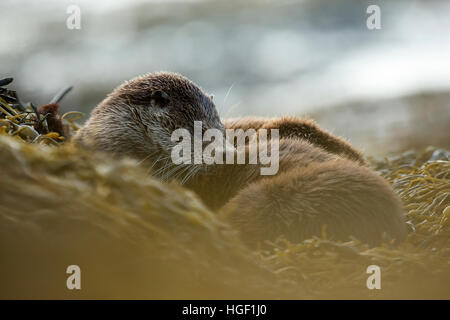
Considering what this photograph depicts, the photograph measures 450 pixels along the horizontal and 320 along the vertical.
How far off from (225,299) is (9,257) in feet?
2.77

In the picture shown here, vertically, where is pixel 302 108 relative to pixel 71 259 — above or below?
above

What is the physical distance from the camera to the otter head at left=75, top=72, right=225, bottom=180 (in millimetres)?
3787

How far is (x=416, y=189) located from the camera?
4270 millimetres

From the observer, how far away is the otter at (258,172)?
3.03 metres

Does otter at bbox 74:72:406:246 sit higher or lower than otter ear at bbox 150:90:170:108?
lower

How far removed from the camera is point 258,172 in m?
3.53

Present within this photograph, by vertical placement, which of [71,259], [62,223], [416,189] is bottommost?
[71,259]

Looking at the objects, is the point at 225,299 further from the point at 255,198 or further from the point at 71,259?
the point at 255,198

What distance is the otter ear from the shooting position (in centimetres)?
388

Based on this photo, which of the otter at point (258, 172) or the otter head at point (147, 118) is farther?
the otter head at point (147, 118)

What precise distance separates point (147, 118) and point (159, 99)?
0.52 ft

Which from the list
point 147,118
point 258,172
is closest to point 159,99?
point 147,118

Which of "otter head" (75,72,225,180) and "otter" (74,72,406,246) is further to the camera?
"otter head" (75,72,225,180)
